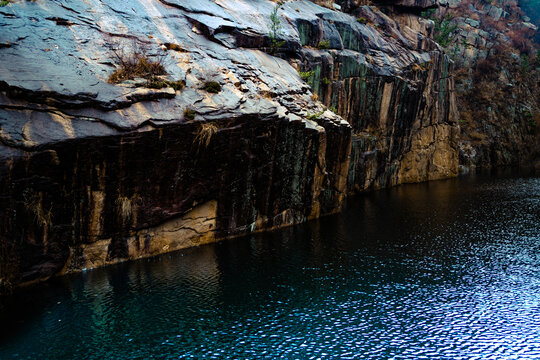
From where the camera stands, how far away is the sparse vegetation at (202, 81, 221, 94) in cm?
2485

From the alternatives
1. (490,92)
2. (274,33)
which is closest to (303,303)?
(274,33)

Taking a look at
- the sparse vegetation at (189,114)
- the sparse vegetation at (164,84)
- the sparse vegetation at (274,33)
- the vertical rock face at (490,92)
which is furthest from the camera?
the vertical rock face at (490,92)

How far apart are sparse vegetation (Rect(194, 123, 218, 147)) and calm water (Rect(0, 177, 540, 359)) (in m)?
6.03

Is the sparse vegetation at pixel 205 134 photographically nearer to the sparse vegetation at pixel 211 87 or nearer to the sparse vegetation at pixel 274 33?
the sparse vegetation at pixel 211 87

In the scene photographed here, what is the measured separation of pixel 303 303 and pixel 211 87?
1377 centimetres

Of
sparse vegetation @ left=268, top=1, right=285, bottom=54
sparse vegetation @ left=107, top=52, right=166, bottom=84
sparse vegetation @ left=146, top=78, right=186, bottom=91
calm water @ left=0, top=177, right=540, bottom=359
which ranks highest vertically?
sparse vegetation @ left=268, top=1, right=285, bottom=54

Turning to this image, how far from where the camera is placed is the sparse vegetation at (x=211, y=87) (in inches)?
978

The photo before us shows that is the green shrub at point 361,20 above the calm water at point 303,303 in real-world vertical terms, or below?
above

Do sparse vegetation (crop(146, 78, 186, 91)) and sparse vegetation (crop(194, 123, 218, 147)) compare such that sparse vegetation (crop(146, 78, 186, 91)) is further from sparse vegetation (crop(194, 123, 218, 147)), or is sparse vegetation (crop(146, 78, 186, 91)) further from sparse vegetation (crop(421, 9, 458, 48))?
sparse vegetation (crop(421, 9, 458, 48))

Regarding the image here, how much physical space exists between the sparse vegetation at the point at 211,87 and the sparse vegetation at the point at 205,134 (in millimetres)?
2915

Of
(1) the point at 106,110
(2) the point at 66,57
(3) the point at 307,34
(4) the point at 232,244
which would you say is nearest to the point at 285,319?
(4) the point at 232,244

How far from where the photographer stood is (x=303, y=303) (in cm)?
1750

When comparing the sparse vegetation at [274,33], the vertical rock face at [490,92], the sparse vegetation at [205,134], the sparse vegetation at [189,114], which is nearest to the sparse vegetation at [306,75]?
the sparse vegetation at [274,33]

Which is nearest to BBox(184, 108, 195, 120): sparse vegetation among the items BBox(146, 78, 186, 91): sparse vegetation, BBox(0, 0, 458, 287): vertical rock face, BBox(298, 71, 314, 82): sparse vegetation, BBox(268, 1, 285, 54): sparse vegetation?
BBox(0, 0, 458, 287): vertical rock face
